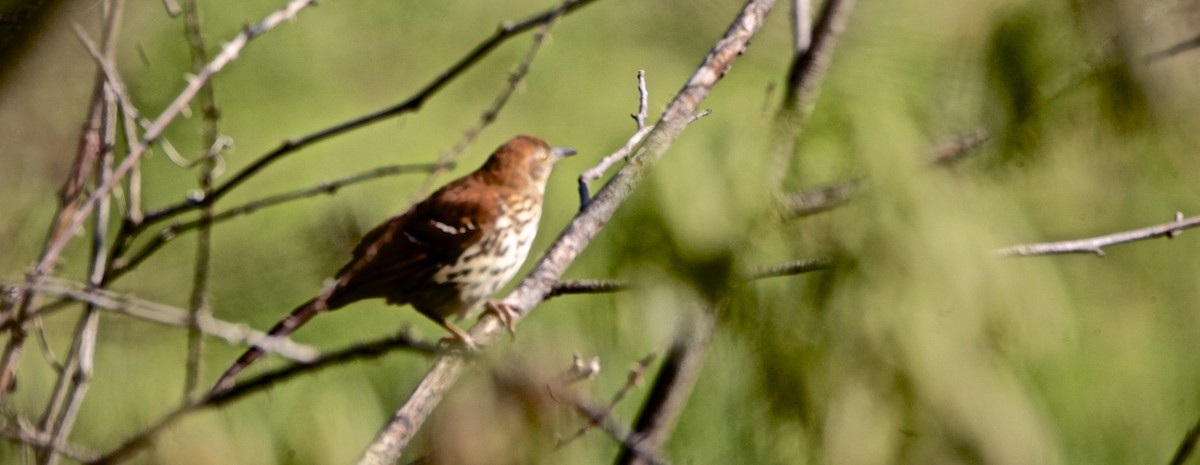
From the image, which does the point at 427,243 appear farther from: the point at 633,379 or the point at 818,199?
the point at 818,199

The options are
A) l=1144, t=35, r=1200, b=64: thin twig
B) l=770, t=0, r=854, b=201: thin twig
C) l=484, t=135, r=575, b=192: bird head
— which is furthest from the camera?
l=484, t=135, r=575, b=192: bird head

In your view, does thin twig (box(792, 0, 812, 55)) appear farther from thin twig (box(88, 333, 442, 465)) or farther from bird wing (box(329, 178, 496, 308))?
bird wing (box(329, 178, 496, 308))

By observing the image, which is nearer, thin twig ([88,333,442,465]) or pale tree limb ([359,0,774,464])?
thin twig ([88,333,442,465])

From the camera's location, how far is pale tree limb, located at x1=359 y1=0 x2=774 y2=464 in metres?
1.16

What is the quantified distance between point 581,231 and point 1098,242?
0.80 m

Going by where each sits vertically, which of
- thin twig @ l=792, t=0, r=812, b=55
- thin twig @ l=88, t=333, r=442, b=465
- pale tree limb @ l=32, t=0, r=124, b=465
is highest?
pale tree limb @ l=32, t=0, r=124, b=465

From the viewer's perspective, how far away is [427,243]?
2465 mm

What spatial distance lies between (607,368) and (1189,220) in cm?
72

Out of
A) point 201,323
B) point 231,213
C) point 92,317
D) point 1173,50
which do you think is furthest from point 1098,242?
point 92,317

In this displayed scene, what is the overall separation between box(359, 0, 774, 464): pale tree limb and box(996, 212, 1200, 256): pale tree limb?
28cm

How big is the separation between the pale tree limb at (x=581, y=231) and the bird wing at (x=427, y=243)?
9.2 inches

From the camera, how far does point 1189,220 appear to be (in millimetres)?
1458

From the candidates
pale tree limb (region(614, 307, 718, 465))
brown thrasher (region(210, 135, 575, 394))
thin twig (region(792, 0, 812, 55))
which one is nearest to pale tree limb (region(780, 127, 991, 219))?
pale tree limb (region(614, 307, 718, 465))

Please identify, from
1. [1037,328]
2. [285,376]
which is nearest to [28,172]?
[285,376]
